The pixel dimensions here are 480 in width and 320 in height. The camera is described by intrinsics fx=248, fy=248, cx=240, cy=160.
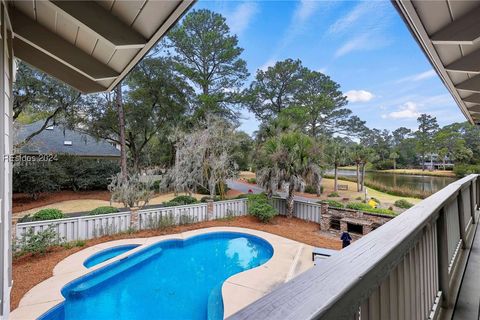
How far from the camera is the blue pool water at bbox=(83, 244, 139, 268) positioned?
6434 mm

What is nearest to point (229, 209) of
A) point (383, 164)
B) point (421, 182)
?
point (421, 182)

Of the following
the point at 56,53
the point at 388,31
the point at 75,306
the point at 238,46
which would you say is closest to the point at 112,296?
the point at 75,306

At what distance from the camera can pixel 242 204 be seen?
1137cm

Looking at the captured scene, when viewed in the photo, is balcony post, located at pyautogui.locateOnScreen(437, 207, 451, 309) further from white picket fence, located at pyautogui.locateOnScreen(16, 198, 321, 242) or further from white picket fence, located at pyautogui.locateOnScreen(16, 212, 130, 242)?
white picket fence, located at pyautogui.locateOnScreen(16, 212, 130, 242)

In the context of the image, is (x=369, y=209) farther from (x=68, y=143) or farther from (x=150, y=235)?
(x=68, y=143)

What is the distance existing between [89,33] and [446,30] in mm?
3170

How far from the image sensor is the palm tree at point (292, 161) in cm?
991

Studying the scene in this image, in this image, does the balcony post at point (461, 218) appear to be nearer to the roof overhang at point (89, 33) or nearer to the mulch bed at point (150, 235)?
the roof overhang at point (89, 33)

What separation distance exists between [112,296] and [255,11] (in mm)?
14881

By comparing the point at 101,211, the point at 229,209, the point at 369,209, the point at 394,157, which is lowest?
the point at 229,209

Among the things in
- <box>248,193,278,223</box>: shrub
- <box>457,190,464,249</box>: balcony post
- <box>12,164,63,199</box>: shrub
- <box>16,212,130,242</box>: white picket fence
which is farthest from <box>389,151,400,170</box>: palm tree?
<box>12,164,63,199</box>: shrub

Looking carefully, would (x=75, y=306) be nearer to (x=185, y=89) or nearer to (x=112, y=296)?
(x=112, y=296)

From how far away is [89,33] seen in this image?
2.38m

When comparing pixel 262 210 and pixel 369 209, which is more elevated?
pixel 369 209
